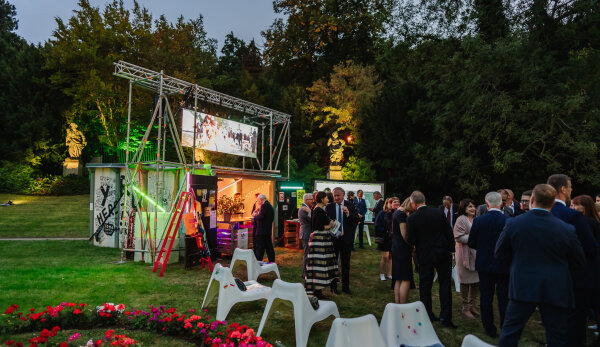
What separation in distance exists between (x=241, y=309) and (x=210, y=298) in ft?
1.54

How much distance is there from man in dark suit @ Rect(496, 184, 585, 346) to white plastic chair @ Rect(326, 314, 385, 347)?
41.4 inches

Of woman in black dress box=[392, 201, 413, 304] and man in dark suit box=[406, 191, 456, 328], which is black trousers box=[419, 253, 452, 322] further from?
woman in black dress box=[392, 201, 413, 304]

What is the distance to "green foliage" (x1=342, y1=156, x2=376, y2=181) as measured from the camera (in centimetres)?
1847

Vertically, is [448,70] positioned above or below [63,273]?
above

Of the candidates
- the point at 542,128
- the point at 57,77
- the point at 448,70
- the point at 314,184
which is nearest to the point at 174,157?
the point at 57,77

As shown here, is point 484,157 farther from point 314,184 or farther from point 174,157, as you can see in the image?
point 174,157

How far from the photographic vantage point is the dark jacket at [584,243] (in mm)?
3287

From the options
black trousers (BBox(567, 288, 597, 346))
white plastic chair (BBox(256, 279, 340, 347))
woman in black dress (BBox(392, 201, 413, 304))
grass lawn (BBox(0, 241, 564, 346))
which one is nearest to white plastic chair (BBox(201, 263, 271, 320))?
grass lawn (BBox(0, 241, 564, 346))

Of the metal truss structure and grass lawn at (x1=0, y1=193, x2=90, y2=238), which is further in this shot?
grass lawn at (x1=0, y1=193, x2=90, y2=238)

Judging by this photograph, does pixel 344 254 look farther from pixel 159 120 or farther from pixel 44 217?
pixel 44 217

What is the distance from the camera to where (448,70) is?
16.3 meters

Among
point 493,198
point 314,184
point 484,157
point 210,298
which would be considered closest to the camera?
point 493,198

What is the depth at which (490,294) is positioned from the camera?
4.20 m

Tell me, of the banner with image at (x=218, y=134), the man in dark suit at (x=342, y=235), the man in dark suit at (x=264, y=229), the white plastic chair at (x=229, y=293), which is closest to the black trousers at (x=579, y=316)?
the man in dark suit at (x=342, y=235)
